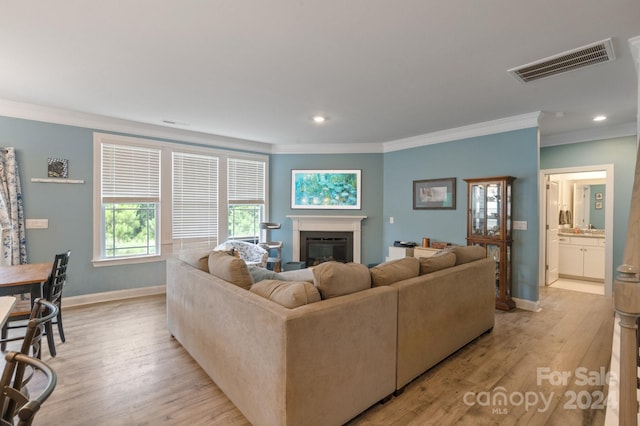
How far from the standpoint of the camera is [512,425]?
1.88 m

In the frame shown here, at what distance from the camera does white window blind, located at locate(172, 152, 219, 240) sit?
16.1 feet

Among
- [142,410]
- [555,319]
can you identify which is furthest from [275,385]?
[555,319]

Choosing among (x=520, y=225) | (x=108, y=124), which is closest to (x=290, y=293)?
(x=520, y=225)

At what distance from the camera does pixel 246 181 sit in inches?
227

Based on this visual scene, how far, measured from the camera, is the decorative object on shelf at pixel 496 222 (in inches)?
160

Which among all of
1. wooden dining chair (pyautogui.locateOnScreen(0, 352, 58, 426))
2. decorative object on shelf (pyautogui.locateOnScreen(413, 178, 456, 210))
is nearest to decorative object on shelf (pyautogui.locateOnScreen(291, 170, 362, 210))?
decorative object on shelf (pyautogui.locateOnScreen(413, 178, 456, 210))

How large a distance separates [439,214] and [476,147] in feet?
3.87

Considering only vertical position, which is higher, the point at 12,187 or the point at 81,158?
the point at 81,158

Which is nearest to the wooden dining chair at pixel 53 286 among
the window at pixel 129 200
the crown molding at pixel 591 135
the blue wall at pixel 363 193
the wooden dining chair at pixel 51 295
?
the wooden dining chair at pixel 51 295

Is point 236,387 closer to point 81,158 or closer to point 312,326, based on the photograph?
point 312,326

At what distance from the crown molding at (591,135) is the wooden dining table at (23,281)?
6.98m

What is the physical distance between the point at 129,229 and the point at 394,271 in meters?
4.11

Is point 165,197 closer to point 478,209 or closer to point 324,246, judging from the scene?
point 324,246

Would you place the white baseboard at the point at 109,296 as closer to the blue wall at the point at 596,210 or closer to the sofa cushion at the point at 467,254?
the sofa cushion at the point at 467,254
